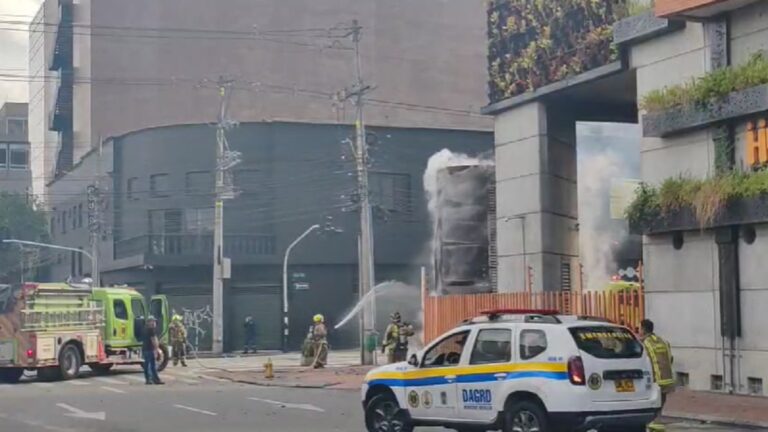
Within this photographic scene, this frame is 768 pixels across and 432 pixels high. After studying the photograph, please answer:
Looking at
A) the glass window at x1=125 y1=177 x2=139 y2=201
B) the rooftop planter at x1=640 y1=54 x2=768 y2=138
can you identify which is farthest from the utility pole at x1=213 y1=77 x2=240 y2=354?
the rooftop planter at x1=640 y1=54 x2=768 y2=138

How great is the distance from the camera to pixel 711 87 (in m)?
20.8

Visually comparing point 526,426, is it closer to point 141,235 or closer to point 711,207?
point 711,207

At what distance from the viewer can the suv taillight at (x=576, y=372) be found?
13.1 metres

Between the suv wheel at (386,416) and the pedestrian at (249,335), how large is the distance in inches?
1322

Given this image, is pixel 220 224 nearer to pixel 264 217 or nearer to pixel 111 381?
pixel 264 217

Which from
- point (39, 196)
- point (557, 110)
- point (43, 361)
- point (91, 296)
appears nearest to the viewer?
point (557, 110)

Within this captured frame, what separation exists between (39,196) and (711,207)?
2664 inches

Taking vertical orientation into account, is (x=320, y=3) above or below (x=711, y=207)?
above

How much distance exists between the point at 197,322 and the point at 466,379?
3817 centimetres

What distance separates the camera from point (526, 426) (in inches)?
526

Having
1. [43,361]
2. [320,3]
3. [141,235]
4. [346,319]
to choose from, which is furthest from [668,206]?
[320,3]

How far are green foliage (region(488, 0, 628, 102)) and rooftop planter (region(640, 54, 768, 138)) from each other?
7.42 feet

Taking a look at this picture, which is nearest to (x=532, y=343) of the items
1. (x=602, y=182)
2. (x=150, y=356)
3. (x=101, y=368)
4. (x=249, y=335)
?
(x=150, y=356)

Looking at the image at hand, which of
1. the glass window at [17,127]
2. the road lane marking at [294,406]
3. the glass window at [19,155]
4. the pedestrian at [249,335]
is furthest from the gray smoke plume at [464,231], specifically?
the glass window at [17,127]
